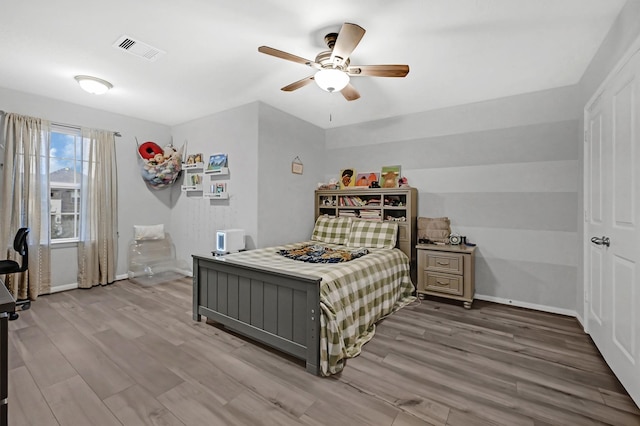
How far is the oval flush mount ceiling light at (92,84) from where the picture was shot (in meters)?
3.04

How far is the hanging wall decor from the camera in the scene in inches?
175

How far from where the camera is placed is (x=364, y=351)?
7.52 feet

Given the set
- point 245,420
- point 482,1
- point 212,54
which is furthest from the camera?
point 212,54

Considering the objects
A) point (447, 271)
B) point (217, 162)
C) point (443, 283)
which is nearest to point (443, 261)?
point (447, 271)

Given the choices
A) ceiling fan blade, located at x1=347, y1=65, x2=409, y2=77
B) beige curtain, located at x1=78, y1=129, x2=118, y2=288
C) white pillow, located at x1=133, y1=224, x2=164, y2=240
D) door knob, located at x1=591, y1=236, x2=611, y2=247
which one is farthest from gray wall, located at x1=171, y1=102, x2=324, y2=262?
door knob, located at x1=591, y1=236, x2=611, y2=247

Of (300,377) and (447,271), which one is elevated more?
(447,271)

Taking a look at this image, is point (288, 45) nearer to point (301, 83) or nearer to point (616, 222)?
point (301, 83)

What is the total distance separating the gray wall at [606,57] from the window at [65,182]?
5.74 meters

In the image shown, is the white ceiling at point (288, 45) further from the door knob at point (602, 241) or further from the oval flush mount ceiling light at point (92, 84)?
the door knob at point (602, 241)

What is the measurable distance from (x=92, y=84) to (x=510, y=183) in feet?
16.0

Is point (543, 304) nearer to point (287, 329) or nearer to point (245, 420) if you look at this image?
point (287, 329)

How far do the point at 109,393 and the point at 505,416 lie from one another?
235 cm

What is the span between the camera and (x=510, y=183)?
3383 millimetres

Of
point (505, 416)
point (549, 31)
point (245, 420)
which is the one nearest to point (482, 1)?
point (549, 31)
